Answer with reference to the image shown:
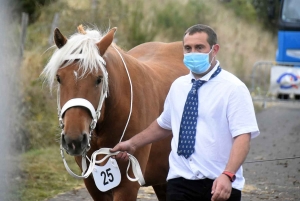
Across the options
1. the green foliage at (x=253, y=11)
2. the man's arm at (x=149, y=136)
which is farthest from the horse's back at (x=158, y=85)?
the green foliage at (x=253, y=11)

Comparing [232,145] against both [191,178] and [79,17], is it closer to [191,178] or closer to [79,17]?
[191,178]

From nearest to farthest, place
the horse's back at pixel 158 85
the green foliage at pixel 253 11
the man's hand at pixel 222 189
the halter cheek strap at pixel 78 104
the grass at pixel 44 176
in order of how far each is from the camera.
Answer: the man's hand at pixel 222 189, the halter cheek strap at pixel 78 104, the horse's back at pixel 158 85, the grass at pixel 44 176, the green foliage at pixel 253 11

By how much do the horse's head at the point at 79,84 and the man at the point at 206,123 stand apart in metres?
0.61

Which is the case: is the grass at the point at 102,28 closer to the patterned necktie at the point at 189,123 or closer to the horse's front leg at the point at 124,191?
the horse's front leg at the point at 124,191

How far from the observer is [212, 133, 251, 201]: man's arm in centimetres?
385

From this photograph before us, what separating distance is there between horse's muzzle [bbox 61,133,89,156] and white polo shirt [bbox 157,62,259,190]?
0.60 meters

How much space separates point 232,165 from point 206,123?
36 cm

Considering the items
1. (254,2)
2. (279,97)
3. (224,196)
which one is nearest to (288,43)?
(279,97)

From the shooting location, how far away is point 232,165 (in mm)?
3939

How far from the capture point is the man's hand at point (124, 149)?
15.5ft

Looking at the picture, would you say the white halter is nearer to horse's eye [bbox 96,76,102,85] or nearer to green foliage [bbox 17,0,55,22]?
horse's eye [bbox 96,76,102,85]

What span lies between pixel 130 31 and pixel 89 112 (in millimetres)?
12069

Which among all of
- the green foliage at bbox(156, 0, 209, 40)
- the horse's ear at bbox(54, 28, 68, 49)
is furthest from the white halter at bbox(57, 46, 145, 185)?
the green foliage at bbox(156, 0, 209, 40)

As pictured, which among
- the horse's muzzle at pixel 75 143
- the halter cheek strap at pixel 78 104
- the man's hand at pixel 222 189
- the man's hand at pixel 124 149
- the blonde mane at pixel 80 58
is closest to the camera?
the man's hand at pixel 222 189
